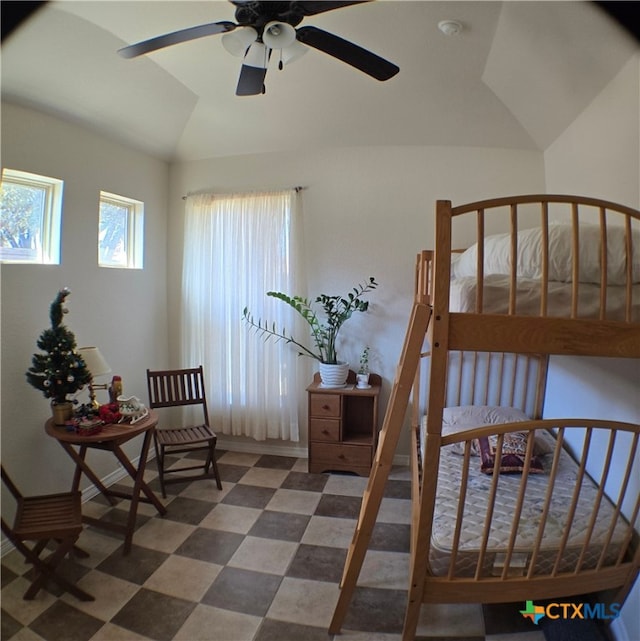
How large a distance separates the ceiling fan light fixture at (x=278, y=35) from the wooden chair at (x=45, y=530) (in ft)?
7.15

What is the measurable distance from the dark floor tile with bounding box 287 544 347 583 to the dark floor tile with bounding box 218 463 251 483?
0.97m

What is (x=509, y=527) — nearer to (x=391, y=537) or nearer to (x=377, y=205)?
(x=391, y=537)

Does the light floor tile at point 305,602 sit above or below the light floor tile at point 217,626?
above

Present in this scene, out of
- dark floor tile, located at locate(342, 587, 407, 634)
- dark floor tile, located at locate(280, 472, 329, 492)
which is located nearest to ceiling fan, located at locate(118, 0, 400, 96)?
dark floor tile, located at locate(342, 587, 407, 634)

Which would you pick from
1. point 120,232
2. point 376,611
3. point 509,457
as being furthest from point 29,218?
point 509,457

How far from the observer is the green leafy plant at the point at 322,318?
10.1ft

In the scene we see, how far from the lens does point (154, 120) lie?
2883 millimetres

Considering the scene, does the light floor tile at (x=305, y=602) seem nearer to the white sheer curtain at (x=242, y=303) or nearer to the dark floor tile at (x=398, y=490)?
the dark floor tile at (x=398, y=490)

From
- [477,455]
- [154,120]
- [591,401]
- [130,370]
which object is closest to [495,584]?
[477,455]

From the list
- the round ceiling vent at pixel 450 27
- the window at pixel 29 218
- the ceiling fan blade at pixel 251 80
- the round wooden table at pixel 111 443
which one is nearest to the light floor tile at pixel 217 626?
the round wooden table at pixel 111 443

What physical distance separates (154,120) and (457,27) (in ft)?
7.12

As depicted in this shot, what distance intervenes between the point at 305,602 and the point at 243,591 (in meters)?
0.32

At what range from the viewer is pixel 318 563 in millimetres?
2098

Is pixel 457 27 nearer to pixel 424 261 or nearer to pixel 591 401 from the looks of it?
pixel 424 261
